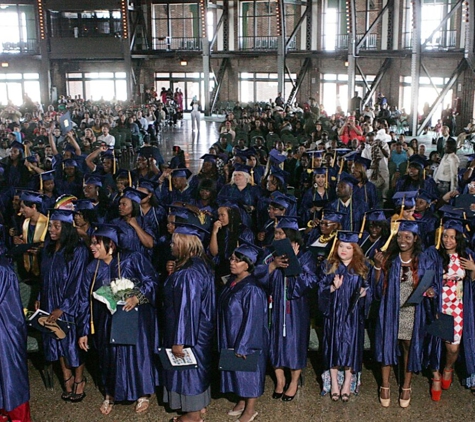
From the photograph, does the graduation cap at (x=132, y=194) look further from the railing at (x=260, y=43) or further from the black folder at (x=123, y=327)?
the railing at (x=260, y=43)

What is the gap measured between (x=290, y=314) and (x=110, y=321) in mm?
1635

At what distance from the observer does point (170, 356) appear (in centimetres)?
581

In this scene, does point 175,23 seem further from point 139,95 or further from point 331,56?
point 331,56

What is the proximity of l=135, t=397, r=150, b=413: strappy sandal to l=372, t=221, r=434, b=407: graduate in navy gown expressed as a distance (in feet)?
7.11

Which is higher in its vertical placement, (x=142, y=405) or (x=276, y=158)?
(x=276, y=158)

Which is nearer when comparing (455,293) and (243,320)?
(243,320)

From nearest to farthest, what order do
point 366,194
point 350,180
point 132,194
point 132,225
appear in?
point 132,225
point 132,194
point 350,180
point 366,194

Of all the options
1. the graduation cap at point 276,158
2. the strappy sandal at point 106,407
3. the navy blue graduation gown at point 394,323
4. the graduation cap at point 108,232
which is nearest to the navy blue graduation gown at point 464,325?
the navy blue graduation gown at point 394,323

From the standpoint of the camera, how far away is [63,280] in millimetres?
6312

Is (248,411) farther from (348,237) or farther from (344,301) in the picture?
(348,237)

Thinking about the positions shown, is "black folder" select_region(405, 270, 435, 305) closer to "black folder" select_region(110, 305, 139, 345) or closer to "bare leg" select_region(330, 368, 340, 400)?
"bare leg" select_region(330, 368, 340, 400)

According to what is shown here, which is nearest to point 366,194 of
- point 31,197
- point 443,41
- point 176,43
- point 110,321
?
point 31,197

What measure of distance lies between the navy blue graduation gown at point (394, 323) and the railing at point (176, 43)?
35.0 metres

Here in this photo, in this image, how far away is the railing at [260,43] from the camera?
124 ft
